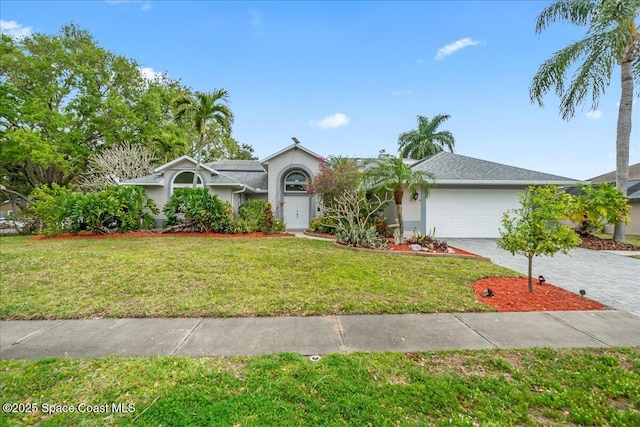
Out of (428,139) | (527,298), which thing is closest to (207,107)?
(527,298)

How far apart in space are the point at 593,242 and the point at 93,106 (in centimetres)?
3194

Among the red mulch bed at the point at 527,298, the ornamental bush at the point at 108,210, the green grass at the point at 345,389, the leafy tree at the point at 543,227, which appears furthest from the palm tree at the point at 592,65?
the ornamental bush at the point at 108,210

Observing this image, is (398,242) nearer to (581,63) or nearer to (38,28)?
(581,63)

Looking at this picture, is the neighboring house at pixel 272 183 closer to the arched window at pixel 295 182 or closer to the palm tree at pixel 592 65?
the arched window at pixel 295 182

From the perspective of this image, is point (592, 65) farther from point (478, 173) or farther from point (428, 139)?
point (428, 139)

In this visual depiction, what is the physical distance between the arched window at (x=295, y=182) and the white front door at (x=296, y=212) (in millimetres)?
447

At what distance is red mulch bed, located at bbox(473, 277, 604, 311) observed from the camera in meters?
4.54

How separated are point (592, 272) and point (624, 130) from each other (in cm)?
872

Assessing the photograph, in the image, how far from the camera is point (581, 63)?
36.7ft

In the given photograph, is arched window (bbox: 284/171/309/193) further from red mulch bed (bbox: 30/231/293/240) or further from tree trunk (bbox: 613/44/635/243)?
tree trunk (bbox: 613/44/635/243)

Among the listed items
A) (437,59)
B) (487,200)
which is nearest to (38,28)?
(437,59)

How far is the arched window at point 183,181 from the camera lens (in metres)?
15.5

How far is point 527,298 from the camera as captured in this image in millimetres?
4934

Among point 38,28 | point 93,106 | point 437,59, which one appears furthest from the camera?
point 93,106
